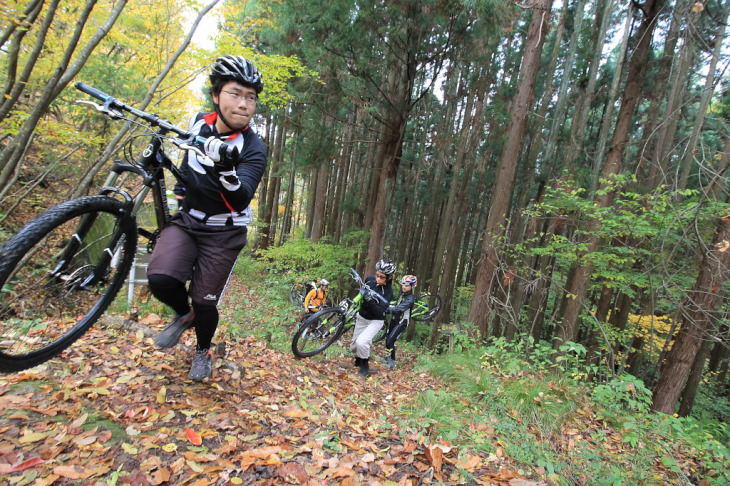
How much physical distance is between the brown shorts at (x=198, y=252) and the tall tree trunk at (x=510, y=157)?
662cm

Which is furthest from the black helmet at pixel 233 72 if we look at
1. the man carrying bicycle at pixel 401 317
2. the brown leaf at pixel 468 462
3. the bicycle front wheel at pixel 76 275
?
the man carrying bicycle at pixel 401 317

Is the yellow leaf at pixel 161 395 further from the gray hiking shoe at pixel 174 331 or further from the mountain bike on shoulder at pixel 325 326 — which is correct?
the mountain bike on shoulder at pixel 325 326

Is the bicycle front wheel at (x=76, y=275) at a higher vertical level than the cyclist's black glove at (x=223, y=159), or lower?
lower

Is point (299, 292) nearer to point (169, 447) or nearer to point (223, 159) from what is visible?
point (169, 447)

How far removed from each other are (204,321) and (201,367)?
0.48 m

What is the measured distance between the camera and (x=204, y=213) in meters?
2.32

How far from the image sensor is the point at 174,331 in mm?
2547

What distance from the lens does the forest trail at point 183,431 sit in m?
1.70

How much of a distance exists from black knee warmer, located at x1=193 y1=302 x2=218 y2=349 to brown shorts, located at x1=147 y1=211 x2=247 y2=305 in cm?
9

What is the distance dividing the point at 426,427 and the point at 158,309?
4.04 meters

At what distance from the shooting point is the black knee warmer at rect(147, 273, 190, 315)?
226 cm

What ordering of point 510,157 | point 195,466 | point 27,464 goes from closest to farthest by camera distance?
point 27,464 → point 195,466 → point 510,157

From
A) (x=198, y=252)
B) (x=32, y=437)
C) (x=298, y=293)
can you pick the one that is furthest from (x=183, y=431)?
(x=298, y=293)

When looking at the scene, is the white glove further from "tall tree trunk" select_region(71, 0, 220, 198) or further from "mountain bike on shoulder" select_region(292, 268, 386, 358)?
"tall tree trunk" select_region(71, 0, 220, 198)
